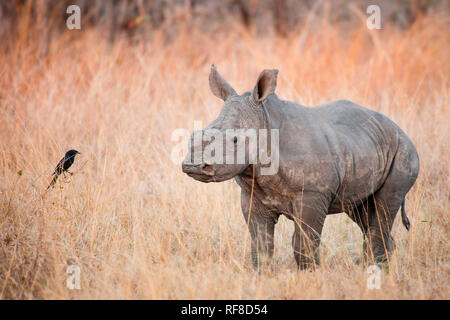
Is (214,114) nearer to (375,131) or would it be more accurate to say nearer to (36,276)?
(375,131)

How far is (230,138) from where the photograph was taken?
3.48 meters

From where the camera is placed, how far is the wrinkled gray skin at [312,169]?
3.69m

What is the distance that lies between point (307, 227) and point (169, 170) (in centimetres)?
253

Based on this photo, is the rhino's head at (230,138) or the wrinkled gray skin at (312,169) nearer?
the rhino's head at (230,138)

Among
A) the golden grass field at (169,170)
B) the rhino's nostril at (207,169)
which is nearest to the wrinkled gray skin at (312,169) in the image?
the rhino's nostril at (207,169)

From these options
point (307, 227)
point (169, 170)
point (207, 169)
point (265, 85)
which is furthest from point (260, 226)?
point (169, 170)

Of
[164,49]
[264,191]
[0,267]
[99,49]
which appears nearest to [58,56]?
[99,49]

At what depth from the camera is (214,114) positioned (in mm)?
7203

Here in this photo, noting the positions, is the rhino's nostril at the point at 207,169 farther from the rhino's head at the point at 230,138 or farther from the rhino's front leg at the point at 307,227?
the rhino's front leg at the point at 307,227

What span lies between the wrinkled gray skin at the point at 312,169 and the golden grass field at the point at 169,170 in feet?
1.08

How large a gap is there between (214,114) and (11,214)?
336cm

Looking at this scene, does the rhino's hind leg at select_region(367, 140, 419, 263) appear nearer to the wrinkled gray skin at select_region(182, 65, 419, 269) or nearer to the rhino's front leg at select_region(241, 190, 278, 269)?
the wrinkled gray skin at select_region(182, 65, 419, 269)

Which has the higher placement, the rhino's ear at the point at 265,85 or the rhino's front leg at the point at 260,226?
the rhino's ear at the point at 265,85

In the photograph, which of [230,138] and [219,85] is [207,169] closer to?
[230,138]
